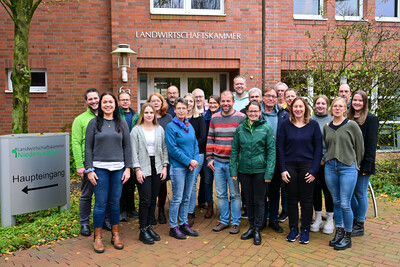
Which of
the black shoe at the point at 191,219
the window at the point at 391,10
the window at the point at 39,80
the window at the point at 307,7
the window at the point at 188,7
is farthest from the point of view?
the window at the point at 391,10

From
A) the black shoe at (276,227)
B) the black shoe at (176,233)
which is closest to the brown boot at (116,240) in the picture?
the black shoe at (176,233)

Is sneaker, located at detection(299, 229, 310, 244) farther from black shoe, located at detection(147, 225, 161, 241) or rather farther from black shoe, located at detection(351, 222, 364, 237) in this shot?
black shoe, located at detection(147, 225, 161, 241)

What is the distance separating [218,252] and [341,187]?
174 centimetres

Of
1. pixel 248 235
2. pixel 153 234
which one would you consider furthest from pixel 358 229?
pixel 153 234

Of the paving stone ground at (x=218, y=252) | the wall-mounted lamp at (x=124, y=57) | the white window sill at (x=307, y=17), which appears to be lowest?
the paving stone ground at (x=218, y=252)

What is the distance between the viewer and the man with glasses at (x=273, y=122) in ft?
16.1

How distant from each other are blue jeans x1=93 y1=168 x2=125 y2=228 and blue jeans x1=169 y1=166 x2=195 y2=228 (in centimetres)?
73

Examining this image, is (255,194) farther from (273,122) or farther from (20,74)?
(20,74)

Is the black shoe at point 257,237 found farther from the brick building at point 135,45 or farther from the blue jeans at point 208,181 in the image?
the brick building at point 135,45

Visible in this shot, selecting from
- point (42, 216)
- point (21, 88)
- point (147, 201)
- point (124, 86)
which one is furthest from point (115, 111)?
point (124, 86)

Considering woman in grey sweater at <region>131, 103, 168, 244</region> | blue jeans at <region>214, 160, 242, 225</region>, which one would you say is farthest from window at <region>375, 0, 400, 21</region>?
woman in grey sweater at <region>131, 103, 168, 244</region>

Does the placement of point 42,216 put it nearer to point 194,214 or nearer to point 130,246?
point 130,246

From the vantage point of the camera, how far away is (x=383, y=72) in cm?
764

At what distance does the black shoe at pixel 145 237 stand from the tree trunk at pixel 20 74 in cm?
341
